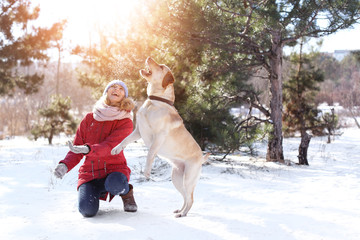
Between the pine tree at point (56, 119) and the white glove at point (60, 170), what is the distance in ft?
32.3

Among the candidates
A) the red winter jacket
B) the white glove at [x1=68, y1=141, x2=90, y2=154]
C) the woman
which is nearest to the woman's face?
the woman

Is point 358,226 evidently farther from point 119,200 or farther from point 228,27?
point 228,27

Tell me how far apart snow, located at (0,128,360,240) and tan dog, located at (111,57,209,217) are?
420mm

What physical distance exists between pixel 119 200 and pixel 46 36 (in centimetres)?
1024

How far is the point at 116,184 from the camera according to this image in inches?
112

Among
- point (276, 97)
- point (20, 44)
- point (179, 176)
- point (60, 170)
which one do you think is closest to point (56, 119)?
point (20, 44)

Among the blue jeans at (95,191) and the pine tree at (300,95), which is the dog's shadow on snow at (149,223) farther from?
the pine tree at (300,95)

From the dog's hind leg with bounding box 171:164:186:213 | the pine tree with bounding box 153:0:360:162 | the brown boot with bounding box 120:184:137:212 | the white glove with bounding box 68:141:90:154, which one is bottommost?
the brown boot with bounding box 120:184:137:212

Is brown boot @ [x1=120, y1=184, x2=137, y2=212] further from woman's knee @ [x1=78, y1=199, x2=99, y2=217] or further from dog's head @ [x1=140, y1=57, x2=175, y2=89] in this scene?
dog's head @ [x1=140, y1=57, x2=175, y2=89]

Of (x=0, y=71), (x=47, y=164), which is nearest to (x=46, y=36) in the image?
(x=0, y=71)

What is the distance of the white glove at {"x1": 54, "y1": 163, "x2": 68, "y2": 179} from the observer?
2763 mm

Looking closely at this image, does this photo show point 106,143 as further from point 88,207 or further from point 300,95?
point 300,95

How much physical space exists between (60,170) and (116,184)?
0.50 metres

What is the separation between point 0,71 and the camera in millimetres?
10969
